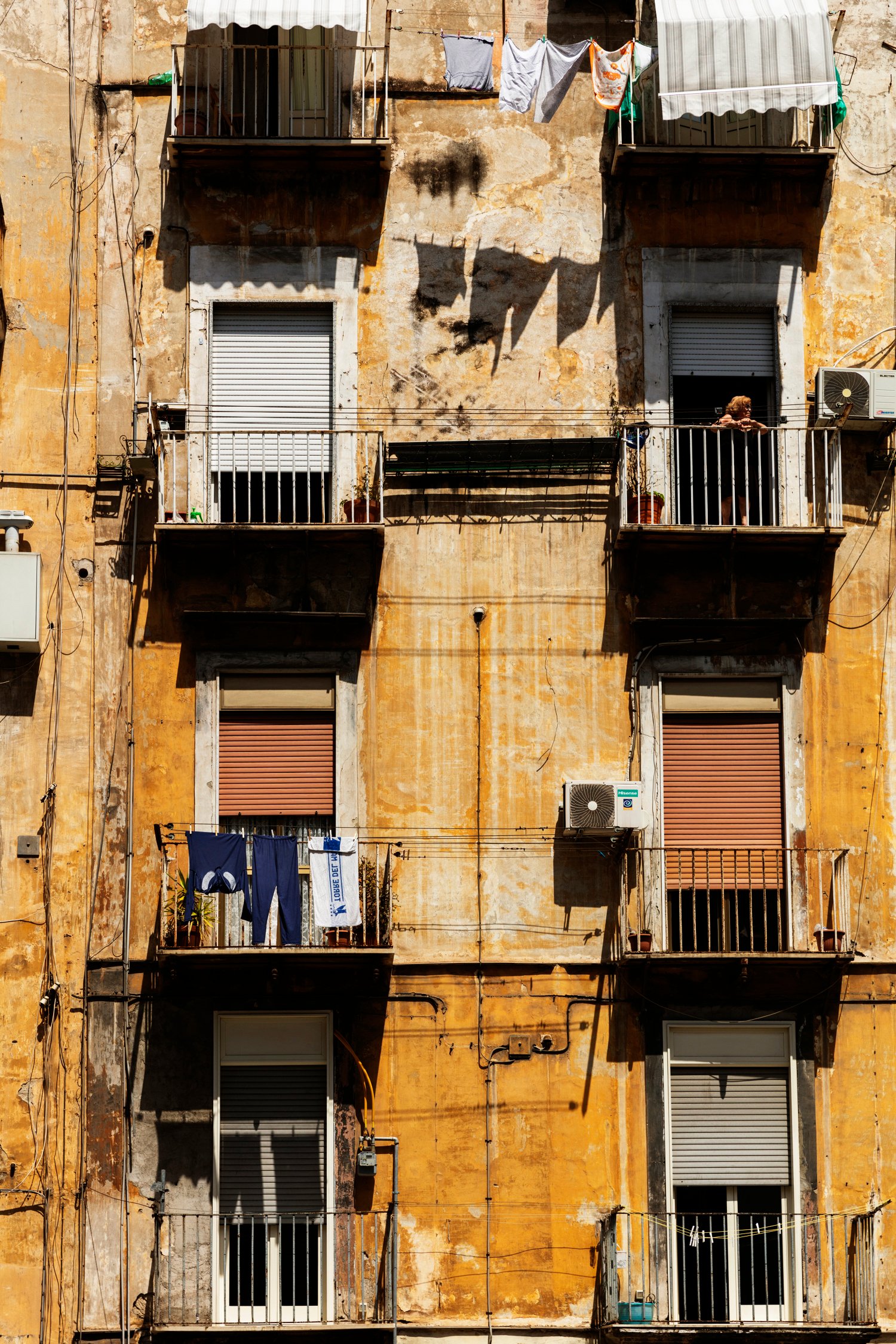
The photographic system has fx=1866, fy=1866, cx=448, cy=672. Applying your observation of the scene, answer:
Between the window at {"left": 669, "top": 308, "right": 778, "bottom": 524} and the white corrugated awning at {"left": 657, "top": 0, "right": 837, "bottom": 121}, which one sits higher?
the white corrugated awning at {"left": 657, "top": 0, "right": 837, "bottom": 121}

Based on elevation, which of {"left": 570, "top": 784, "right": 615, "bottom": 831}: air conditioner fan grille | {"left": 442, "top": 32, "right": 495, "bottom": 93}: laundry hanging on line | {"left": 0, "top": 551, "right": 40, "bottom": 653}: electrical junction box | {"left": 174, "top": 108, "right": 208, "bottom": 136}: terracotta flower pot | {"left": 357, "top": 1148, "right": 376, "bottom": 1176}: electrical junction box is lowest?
{"left": 357, "top": 1148, "right": 376, "bottom": 1176}: electrical junction box

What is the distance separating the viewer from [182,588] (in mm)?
18359

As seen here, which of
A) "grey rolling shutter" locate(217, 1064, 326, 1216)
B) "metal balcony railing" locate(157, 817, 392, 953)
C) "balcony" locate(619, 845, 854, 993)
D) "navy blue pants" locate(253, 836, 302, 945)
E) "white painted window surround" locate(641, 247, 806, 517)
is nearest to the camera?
"navy blue pants" locate(253, 836, 302, 945)

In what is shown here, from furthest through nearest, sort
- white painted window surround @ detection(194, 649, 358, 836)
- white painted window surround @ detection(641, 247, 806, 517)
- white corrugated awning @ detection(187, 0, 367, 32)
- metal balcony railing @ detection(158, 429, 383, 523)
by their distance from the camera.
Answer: white painted window surround @ detection(641, 247, 806, 517) → white corrugated awning @ detection(187, 0, 367, 32) → metal balcony railing @ detection(158, 429, 383, 523) → white painted window surround @ detection(194, 649, 358, 836)

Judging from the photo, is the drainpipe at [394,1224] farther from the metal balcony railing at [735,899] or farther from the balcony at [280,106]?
the balcony at [280,106]

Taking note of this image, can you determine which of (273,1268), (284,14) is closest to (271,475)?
(284,14)

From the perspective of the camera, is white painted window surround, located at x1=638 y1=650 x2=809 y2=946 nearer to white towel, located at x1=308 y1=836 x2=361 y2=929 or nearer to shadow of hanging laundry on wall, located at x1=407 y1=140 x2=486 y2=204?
white towel, located at x1=308 y1=836 x2=361 y2=929

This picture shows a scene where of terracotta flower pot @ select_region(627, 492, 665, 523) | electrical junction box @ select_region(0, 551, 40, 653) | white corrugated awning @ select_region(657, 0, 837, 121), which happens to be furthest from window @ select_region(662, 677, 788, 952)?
electrical junction box @ select_region(0, 551, 40, 653)

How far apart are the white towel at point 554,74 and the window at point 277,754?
236 inches

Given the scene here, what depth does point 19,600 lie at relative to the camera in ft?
58.7

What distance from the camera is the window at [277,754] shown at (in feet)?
59.2

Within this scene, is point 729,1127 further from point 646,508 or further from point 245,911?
point 646,508

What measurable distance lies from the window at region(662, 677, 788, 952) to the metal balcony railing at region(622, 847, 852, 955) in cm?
2

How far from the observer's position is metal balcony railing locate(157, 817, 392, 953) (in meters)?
17.3
